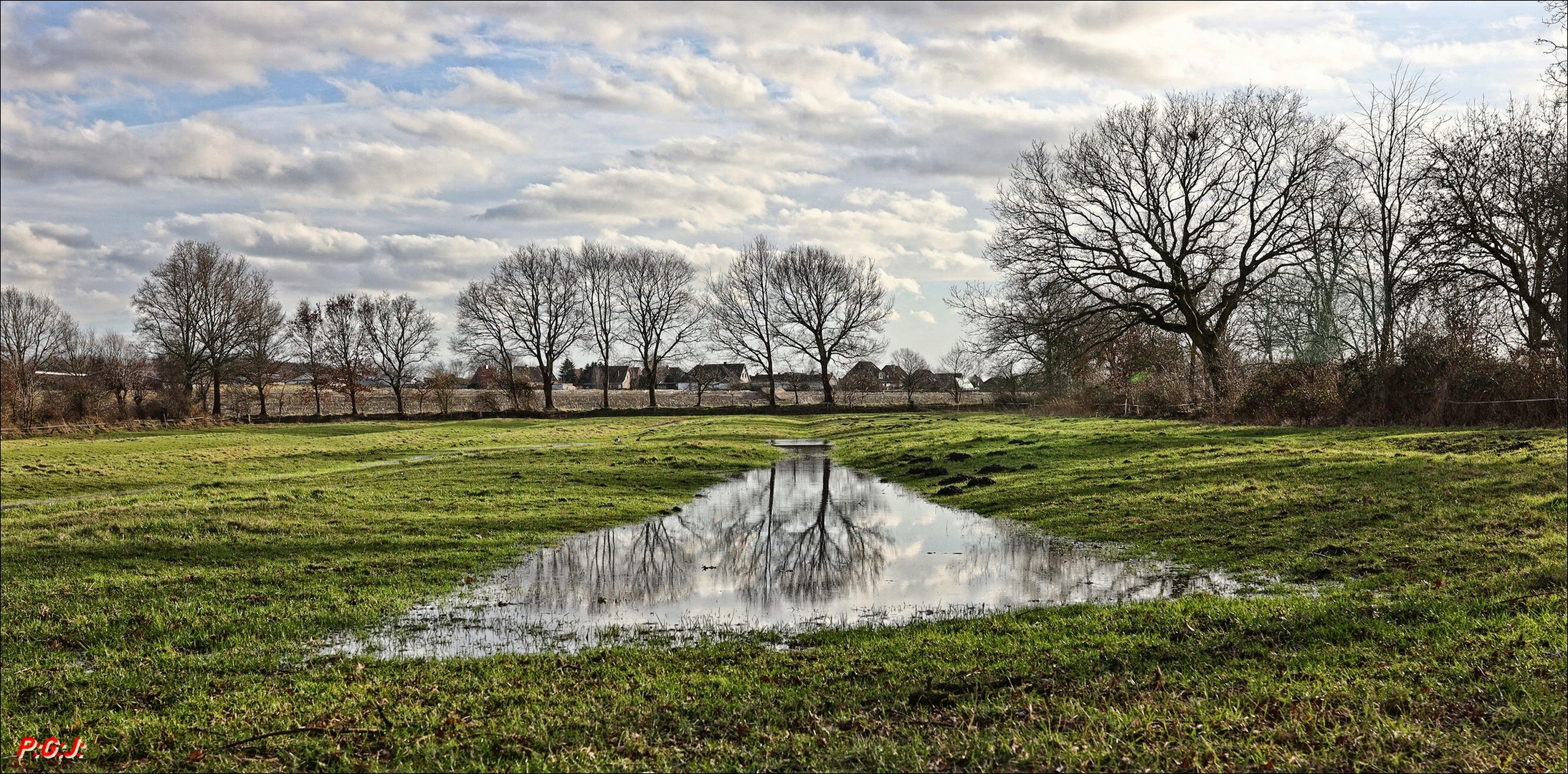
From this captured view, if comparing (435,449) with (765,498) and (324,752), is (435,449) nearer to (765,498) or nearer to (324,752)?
(765,498)

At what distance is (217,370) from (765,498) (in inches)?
2261

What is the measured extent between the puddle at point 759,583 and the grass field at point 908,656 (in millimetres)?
664

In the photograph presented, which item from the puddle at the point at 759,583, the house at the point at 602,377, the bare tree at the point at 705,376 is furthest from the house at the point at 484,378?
the puddle at the point at 759,583

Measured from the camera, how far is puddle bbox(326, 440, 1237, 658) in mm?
9297

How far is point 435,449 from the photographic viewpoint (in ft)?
117

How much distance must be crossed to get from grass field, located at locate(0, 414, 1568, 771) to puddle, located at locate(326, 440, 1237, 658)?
664 millimetres

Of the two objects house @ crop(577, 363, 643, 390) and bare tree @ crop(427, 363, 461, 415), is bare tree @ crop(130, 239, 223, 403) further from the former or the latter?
house @ crop(577, 363, 643, 390)

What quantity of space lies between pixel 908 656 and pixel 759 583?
450cm

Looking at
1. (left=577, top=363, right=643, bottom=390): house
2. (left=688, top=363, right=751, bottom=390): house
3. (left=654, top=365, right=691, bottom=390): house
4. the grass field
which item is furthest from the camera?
(left=577, top=363, right=643, bottom=390): house

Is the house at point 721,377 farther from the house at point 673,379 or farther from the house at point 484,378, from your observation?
the house at point 484,378

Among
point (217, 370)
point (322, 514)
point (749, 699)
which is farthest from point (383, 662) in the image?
point (217, 370)

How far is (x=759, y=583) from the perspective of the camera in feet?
39.4

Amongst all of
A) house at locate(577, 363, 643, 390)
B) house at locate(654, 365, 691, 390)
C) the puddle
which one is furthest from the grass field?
house at locate(577, 363, 643, 390)

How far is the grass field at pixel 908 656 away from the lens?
18.3ft
